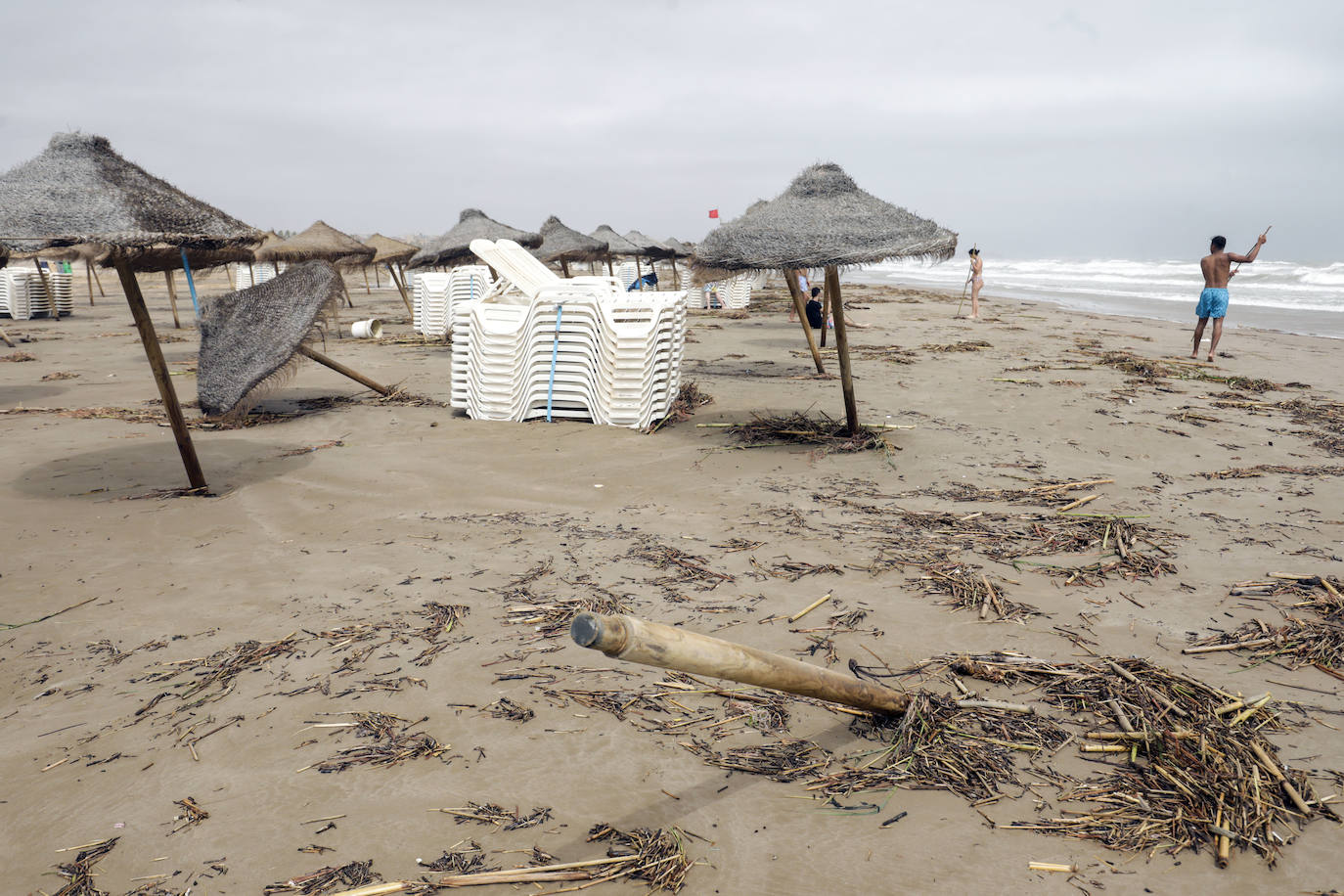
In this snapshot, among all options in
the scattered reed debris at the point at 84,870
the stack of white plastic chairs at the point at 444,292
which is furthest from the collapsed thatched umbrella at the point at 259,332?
the stack of white plastic chairs at the point at 444,292

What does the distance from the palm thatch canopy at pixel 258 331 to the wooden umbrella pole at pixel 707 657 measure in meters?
6.15

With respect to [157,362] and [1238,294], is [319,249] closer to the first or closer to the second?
[157,362]

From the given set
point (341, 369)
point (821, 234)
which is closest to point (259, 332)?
point (341, 369)

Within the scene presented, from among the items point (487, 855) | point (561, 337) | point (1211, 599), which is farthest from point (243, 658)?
point (561, 337)

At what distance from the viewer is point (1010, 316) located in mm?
19938

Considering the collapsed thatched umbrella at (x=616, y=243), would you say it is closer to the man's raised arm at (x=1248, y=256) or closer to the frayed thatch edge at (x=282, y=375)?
the man's raised arm at (x=1248, y=256)

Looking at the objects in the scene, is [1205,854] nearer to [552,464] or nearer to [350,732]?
[350,732]

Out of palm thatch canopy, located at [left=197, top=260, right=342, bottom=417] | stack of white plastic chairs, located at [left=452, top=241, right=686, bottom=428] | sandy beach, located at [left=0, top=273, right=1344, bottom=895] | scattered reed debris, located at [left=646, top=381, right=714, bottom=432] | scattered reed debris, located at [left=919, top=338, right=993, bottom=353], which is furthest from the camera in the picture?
scattered reed debris, located at [left=919, top=338, right=993, bottom=353]

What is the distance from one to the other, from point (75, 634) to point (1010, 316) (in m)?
20.3

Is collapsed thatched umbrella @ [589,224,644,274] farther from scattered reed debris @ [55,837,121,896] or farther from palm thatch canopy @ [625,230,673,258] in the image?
scattered reed debris @ [55,837,121,896]

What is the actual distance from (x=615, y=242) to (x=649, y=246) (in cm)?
105

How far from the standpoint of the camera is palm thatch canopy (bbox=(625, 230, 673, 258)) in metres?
22.8

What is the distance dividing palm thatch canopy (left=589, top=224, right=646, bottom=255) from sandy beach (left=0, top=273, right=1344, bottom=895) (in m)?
15.0

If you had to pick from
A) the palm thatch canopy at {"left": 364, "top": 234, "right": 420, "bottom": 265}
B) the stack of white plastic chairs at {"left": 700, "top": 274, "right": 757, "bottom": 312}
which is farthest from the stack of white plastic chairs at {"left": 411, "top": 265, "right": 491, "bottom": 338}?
the stack of white plastic chairs at {"left": 700, "top": 274, "right": 757, "bottom": 312}
